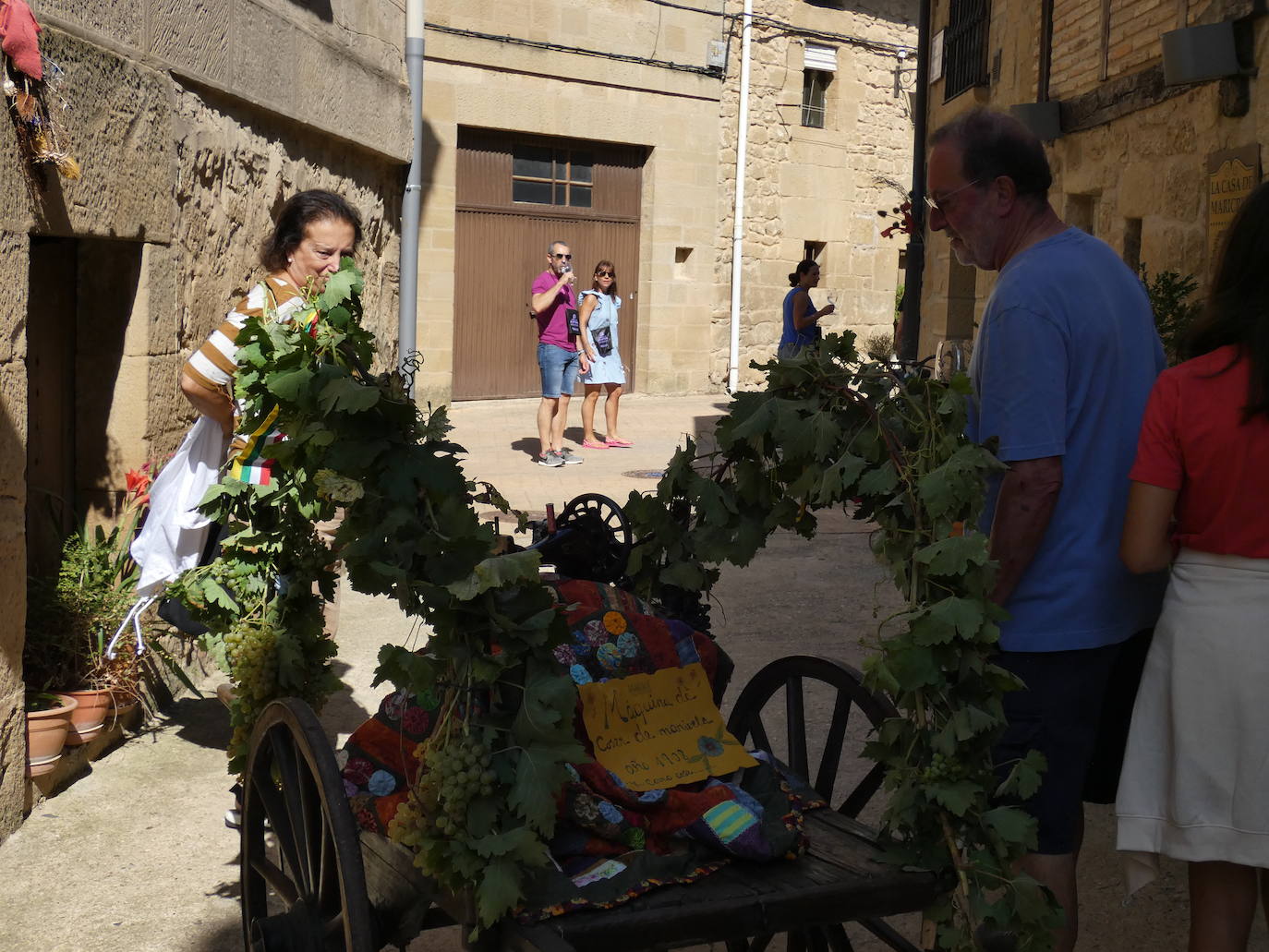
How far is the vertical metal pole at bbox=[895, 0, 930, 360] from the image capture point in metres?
13.1

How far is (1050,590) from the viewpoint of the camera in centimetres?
241

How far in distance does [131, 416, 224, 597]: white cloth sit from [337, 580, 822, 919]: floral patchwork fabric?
1.79 meters

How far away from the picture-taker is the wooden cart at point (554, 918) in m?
2.05

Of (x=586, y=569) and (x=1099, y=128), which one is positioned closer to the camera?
(x=586, y=569)

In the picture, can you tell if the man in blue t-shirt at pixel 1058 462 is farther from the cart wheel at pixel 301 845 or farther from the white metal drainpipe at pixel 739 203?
the white metal drainpipe at pixel 739 203

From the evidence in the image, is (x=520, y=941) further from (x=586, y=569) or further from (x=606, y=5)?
(x=606, y=5)

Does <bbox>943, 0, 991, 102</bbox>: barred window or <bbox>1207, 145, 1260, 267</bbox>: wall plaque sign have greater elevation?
<bbox>943, 0, 991, 102</bbox>: barred window

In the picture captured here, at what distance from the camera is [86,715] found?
13.8 ft

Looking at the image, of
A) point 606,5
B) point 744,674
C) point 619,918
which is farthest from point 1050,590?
point 606,5

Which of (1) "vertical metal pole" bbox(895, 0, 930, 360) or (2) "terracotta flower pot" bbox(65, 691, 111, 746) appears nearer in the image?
(2) "terracotta flower pot" bbox(65, 691, 111, 746)

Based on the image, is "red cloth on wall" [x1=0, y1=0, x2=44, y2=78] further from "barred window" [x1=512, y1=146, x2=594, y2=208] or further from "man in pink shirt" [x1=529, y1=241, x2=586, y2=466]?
"barred window" [x1=512, y1=146, x2=594, y2=208]

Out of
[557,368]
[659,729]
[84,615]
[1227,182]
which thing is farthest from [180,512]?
[557,368]

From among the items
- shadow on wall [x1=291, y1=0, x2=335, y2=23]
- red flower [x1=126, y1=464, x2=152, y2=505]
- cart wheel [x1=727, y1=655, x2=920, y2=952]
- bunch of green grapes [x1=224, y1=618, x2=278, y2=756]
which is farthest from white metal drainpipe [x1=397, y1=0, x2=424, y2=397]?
cart wheel [x1=727, y1=655, x2=920, y2=952]

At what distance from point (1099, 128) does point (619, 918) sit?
6.95 meters
